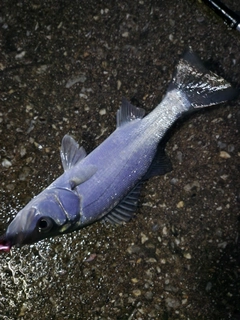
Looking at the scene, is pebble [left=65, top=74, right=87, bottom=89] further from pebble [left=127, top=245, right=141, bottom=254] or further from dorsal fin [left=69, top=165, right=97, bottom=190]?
pebble [left=127, top=245, right=141, bottom=254]

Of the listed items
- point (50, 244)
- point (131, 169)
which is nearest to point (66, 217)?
point (131, 169)

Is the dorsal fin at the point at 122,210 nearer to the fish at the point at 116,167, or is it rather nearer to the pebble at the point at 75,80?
the fish at the point at 116,167

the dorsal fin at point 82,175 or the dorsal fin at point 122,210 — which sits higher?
the dorsal fin at point 82,175

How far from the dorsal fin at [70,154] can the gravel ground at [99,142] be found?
449 millimetres

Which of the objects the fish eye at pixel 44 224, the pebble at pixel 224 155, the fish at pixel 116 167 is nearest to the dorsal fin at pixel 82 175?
the fish at pixel 116 167

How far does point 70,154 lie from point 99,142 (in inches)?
19.4

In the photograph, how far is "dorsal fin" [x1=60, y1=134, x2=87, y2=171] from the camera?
111 inches

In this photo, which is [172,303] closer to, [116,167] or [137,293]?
[137,293]

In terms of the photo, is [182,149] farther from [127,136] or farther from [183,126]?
[127,136]

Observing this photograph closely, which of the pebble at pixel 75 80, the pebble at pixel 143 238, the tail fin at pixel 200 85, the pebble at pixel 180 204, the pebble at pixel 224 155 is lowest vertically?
the pebble at pixel 143 238

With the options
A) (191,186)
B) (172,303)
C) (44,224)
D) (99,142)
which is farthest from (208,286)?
Result: (44,224)

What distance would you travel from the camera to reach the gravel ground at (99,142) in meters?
3.26

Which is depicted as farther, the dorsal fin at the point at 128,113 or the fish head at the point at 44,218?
the dorsal fin at the point at 128,113

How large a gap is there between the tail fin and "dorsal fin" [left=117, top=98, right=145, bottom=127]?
0.89ft
